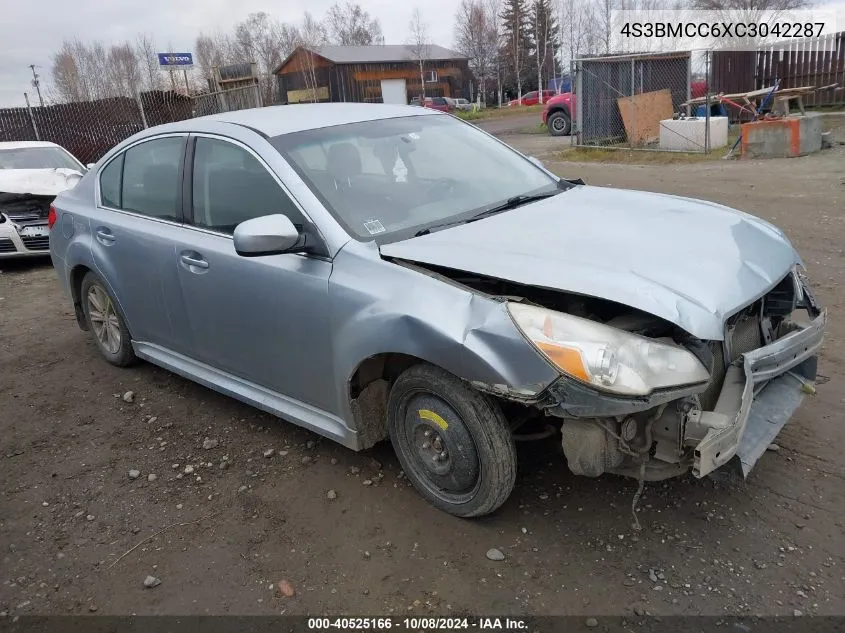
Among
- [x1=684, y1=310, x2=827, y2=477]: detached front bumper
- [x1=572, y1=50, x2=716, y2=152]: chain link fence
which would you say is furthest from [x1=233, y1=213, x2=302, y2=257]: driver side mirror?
[x1=572, y1=50, x2=716, y2=152]: chain link fence

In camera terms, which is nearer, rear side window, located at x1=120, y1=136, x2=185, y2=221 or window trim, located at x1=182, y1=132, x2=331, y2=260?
window trim, located at x1=182, y1=132, x2=331, y2=260

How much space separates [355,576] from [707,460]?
144 centimetres

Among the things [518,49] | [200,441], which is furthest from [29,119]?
[518,49]

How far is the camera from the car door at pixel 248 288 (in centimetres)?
322

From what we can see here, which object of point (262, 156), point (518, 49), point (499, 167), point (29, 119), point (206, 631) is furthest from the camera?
point (518, 49)

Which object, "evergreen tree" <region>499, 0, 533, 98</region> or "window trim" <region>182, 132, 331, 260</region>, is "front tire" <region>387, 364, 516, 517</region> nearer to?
"window trim" <region>182, 132, 331, 260</region>

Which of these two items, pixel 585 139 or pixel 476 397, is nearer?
pixel 476 397

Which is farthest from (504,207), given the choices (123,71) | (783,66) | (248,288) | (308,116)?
(123,71)

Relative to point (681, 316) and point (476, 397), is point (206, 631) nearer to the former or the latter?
point (476, 397)

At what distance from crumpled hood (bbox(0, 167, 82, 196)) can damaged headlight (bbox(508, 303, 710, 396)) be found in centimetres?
831

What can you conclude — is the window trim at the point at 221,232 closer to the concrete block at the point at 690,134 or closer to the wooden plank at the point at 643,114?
the concrete block at the point at 690,134

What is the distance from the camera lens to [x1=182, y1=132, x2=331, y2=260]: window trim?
10.3ft

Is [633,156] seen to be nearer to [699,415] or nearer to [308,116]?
[308,116]

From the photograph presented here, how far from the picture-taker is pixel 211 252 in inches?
144
